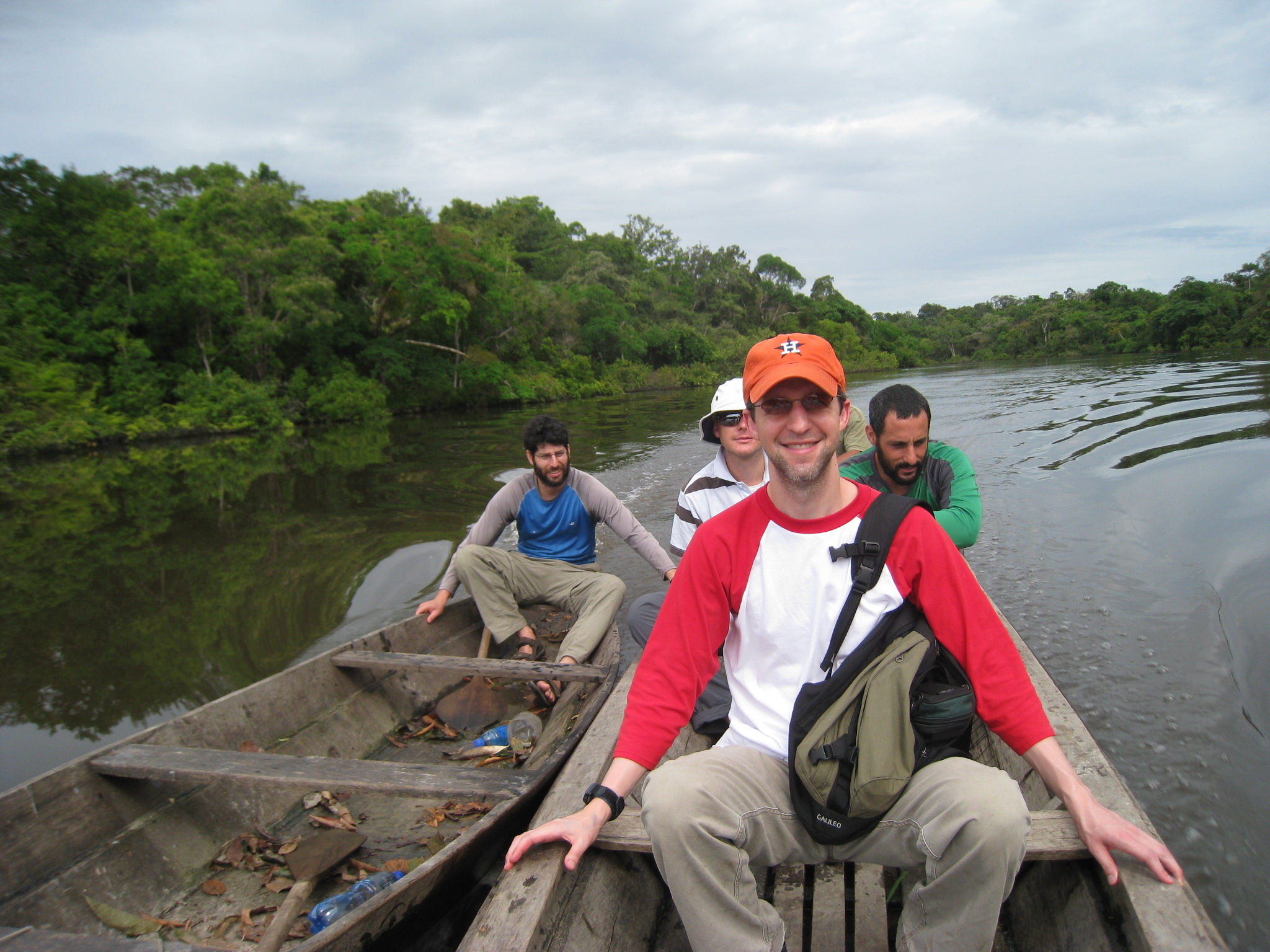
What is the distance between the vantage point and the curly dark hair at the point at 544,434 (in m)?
4.62

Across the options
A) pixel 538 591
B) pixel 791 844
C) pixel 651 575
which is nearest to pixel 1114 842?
pixel 791 844

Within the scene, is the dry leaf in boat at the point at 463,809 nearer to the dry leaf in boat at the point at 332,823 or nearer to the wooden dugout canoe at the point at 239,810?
the wooden dugout canoe at the point at 239,810

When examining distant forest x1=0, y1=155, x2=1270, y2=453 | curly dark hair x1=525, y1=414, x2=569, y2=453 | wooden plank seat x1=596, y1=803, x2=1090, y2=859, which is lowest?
wooden plank seat x1=596, y1=803, x2=1090, y2=859

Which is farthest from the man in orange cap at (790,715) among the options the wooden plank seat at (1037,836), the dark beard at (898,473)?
the dark beard at (898,473)

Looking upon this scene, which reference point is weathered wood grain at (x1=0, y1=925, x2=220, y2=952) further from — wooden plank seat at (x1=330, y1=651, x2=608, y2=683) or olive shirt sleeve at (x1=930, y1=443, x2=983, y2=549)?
olive shirt sleeve at (x1=930, y1=443, x2=983, y2=549)

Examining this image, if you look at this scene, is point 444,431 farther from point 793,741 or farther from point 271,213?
point 793,741

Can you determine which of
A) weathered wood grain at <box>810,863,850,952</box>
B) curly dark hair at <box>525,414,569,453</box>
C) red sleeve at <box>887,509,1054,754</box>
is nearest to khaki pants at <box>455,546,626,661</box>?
curly dark hair at <box>525,414,569,453</box>

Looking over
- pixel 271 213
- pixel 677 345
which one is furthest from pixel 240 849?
pixel 677 345

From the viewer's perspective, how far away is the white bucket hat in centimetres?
359

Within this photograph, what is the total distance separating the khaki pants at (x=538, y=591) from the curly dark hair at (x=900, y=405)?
185 centimetres

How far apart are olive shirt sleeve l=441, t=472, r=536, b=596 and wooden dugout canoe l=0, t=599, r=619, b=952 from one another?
116 centimetres

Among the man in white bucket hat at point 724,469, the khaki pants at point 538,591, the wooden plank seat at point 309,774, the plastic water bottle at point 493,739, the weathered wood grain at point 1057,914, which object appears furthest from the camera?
the khaki pants at point 538,591

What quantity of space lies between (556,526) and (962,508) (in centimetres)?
257

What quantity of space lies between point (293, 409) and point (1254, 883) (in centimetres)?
2581
